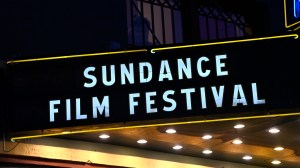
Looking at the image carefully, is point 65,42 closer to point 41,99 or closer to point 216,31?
point 41,99

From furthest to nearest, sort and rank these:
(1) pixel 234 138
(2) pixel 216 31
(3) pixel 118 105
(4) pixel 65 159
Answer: (2) pixel 216 31
(1) pixel 234 138
(4) pixel 65 159
(3) pixel 118 105

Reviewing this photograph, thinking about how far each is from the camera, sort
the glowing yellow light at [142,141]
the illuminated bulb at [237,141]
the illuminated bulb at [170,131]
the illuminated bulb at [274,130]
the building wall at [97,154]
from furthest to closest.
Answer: the illuminated bulb at [237,141] < the glowing yellow light at [142,141] < the illuminated bulb at [274,130] < the illuminated bulb at [170,131] < the building wall at [97,154]

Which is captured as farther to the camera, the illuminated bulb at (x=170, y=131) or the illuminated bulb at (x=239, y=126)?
the illuminated bulb at (x=170, y=131)

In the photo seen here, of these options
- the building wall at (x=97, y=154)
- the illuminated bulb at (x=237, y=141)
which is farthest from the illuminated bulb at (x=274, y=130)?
the building wall at (x=97, y=154)

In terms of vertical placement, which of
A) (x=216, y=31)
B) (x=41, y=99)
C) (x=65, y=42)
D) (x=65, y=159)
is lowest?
(x=65, y=159)

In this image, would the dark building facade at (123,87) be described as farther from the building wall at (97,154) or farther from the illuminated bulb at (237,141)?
the illuminated bulb at (237,141)

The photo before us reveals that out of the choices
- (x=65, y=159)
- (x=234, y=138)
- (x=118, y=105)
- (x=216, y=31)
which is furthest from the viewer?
(x=216, y=31)

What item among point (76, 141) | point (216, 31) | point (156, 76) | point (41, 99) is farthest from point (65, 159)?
point (216, 31)

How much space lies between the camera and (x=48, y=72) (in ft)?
42.3

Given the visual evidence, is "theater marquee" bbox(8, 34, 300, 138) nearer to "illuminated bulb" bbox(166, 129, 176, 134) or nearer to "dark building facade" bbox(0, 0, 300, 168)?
"dark building facade" bbox(0, 0, 300, 168)

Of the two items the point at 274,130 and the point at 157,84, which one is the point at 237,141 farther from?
the point at 157,84

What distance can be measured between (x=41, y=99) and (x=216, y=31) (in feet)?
28.7

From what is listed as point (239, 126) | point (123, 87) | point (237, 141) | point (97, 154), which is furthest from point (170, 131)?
point (237, 141)

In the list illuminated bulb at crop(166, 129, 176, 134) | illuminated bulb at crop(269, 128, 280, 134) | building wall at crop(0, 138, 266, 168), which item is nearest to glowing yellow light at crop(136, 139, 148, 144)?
building wall at crop(0, 138, 266, 168)
